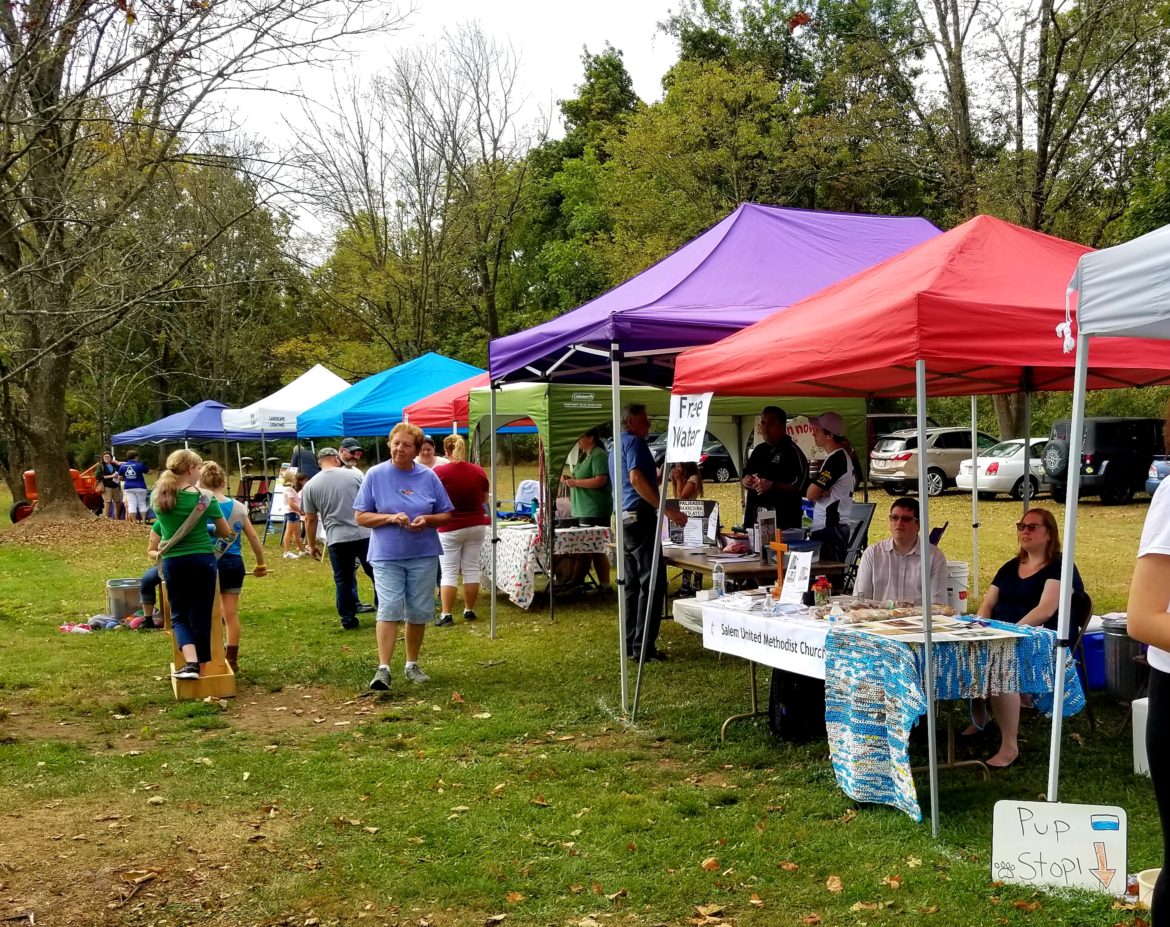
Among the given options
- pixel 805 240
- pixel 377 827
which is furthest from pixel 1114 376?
pixel 377 827

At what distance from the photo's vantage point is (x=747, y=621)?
5.53 m

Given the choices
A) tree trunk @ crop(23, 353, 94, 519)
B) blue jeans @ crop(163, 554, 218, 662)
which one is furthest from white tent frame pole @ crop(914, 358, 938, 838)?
tree trunk @ crop(23, 353, 94, 519)

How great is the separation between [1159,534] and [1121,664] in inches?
175

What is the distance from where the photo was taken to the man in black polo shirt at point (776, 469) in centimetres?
806

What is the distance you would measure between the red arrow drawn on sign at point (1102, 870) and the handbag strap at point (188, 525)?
5486 millimetres

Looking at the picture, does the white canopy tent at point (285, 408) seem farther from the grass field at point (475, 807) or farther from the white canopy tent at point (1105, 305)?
the white canopy tent at point (1105, 305)

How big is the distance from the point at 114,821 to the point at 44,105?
3.86 meters

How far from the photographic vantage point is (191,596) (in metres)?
7.11

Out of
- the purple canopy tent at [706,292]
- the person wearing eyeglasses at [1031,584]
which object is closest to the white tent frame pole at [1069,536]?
the person wearing eyeglasses at [1031,584]

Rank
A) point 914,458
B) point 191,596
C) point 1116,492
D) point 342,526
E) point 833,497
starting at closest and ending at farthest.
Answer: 1. point 191,596
2. point 833,497
3. point 342,526
4. point 1116,492
5. point 914,458

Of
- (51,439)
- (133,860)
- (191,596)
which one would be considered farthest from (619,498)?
(51,439)

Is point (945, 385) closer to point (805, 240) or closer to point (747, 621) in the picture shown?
point (805, 240)

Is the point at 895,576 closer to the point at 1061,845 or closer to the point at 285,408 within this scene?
the point at 1061,845

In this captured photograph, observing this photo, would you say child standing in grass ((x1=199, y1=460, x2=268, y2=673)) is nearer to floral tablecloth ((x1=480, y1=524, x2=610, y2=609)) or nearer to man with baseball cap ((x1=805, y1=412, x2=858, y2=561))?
floral tablecloth ((x1=480, y1=524, x2=610, y2=609))
